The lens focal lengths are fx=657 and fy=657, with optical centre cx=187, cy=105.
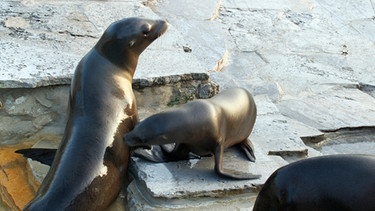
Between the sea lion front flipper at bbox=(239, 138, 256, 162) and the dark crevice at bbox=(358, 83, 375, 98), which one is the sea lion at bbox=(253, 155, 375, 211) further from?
the dark crevice at bbox=(358, 83, 375, 98)

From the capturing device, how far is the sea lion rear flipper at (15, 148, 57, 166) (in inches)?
162

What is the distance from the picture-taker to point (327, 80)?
6188 mm

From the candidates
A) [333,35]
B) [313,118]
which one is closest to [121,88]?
[313,118]

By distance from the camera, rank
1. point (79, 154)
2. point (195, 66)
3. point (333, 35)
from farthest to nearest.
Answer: point (333, 35)
point (195, 66)
point (79, 154)

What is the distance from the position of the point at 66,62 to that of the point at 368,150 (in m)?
2.36

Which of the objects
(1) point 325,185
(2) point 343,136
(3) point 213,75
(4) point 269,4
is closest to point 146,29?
(3) point 213,75

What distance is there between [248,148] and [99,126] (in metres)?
0.99

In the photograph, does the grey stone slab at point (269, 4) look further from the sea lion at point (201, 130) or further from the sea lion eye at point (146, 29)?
the sea lion at point (201, 130)

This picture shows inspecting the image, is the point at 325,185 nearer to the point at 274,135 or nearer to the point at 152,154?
the point at 152,154

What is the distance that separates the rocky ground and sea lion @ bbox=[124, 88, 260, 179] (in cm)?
9

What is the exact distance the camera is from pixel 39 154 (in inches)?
163

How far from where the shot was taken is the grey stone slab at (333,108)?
5371 mm

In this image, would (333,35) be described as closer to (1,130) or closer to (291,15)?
(291,15)

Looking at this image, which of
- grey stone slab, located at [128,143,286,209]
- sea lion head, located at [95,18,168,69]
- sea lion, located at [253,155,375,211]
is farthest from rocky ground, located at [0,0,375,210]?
sea lion, located at [253,155,375,211]
